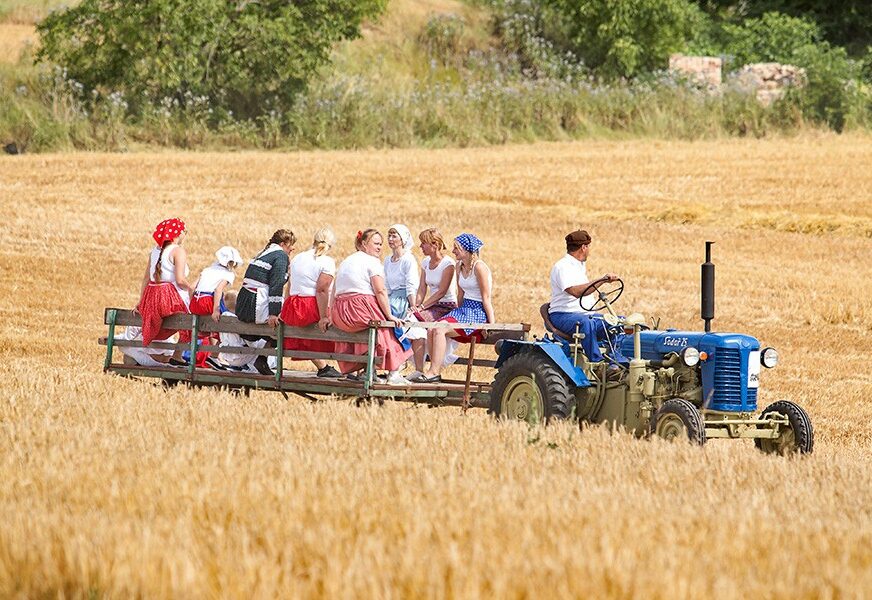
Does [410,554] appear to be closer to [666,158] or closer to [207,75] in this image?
[666,158]

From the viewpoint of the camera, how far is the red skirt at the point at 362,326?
37.1ft

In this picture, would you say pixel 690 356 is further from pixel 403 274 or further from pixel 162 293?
pixel 162 293

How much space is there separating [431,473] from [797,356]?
9.44 metres

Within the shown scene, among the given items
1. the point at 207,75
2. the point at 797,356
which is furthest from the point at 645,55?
the point at 797,356

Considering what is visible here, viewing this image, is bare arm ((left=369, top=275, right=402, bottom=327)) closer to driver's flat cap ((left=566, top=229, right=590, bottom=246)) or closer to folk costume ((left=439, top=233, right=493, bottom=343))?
folk costume ((left=439, top=233, right=493, bottom=343))

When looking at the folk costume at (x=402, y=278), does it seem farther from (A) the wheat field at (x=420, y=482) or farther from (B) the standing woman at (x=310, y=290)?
(A) the wheat field at (x=420, y=482)

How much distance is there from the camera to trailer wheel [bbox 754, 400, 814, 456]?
31.4 feet

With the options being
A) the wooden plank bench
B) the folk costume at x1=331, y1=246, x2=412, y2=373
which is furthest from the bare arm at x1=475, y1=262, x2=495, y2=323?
the folk costume at x1=331, y1=246, x2=412, y2=373

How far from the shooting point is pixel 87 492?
20.7 feet

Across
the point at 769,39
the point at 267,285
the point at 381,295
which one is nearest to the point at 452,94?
the point at 769,39

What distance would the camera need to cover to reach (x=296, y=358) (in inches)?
458

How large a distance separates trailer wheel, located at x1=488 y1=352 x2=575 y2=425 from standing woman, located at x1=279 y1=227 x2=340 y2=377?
173cm

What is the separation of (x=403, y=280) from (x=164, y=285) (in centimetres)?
197

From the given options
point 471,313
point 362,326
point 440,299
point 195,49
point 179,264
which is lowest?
point 362,326
